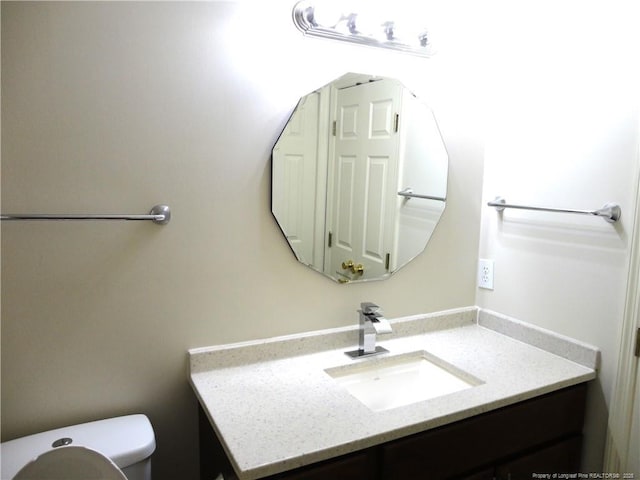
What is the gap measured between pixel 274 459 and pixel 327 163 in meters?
0.92

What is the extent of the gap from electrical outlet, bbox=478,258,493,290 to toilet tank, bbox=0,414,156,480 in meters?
1.35

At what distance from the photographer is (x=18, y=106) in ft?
3.79

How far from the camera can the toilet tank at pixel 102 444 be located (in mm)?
1126

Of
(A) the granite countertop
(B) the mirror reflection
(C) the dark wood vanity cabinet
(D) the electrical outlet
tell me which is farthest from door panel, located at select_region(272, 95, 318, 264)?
(D) the electrical outlet

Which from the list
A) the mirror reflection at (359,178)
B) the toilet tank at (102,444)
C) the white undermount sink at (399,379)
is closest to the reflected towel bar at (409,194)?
the mirror reflection at (359,178)

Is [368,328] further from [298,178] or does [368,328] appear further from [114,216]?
[114,216]

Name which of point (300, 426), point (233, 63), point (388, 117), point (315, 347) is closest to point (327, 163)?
point (388, 117)

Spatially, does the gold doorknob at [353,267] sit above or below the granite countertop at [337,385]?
above

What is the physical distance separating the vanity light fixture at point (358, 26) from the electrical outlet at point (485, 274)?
2.86 ft

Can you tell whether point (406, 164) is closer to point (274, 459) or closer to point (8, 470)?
point (274, 459)

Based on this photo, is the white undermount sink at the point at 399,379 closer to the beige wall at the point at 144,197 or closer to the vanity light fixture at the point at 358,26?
the beige wall at the point at 144,197

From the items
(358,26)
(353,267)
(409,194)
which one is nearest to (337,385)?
(353,267)

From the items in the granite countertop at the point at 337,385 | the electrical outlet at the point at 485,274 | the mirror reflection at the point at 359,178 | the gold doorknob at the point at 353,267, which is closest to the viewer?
the granite countertop at the point at 337,385

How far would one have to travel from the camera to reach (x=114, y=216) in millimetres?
1245
